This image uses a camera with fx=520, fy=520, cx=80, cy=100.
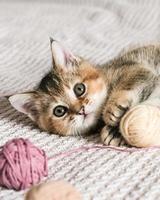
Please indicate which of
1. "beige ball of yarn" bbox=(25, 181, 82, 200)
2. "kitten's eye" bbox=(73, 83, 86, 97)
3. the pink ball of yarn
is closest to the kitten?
"kitten's eye" bbox=(73, 83, 86, 97)

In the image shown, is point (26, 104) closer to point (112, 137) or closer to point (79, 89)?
point (79, 89)

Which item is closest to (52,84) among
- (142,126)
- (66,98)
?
(66,98)

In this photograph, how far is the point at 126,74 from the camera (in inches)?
60.9

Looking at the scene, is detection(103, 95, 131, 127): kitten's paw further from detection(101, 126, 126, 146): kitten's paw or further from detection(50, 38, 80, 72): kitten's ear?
detection(50, 38, 80, 72): kitten's ear

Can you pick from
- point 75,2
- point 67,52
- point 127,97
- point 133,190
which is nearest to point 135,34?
point 75,2

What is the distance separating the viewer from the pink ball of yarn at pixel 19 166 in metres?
1.10

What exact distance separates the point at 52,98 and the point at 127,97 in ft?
0.73

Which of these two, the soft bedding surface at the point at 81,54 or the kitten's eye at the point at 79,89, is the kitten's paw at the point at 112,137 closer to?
the soft bedding surface at the point at 81,54

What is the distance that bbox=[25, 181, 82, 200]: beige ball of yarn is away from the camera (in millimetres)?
892

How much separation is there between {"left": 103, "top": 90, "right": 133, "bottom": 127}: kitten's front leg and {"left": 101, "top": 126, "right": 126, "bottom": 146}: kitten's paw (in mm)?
24

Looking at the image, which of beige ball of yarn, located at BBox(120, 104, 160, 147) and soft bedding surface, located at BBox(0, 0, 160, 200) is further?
beige ball of yarn, located at BBox(120, 104, 160, 147)

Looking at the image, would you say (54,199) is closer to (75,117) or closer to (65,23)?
(75,117)

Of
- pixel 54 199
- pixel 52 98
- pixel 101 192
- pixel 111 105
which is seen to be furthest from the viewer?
pixel 52 98

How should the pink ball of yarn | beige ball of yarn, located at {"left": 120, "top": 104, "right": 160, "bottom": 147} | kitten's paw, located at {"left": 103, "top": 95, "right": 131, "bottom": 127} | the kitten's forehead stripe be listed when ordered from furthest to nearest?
1. the kitten's forehead stripe
2. kitten's paw, located at {"left": 103, "top": 95, "right": 131, "bottom": 127}
3. beige ball of yarn, located at {"left": 120, "top": 104, "right": 160, "bottom": 147}
4. the pink ball of yarn
